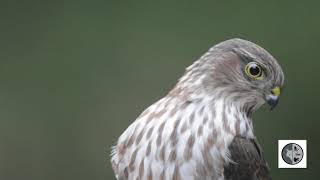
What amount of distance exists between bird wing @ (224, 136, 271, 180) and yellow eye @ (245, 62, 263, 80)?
0.66 feet

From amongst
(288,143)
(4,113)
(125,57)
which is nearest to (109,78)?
(125,57)

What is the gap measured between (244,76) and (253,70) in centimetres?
4

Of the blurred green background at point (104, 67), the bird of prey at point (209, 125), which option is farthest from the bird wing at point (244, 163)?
the blurred green background at point (104, 67)

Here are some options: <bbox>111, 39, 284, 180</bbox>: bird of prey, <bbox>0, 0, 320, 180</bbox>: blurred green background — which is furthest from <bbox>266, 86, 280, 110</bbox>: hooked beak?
<bbox>0, 0, 320, 180</bbox>: blurred green background

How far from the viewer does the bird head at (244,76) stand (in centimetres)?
181

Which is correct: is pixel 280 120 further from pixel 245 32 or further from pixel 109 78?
pixel 109 78

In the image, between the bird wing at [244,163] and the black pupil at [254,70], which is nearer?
the bird wing at [244,163]

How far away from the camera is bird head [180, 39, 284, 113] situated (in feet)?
5.93

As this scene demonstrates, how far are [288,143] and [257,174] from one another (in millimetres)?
779

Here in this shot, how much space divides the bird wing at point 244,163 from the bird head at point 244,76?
15 cm

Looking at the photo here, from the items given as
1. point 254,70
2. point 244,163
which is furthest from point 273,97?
point 244,163

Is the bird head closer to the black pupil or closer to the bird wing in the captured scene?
the black pupil

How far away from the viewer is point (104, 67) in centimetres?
263

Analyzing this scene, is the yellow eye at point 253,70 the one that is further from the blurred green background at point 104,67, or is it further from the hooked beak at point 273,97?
the blurred green background at point 104,67
